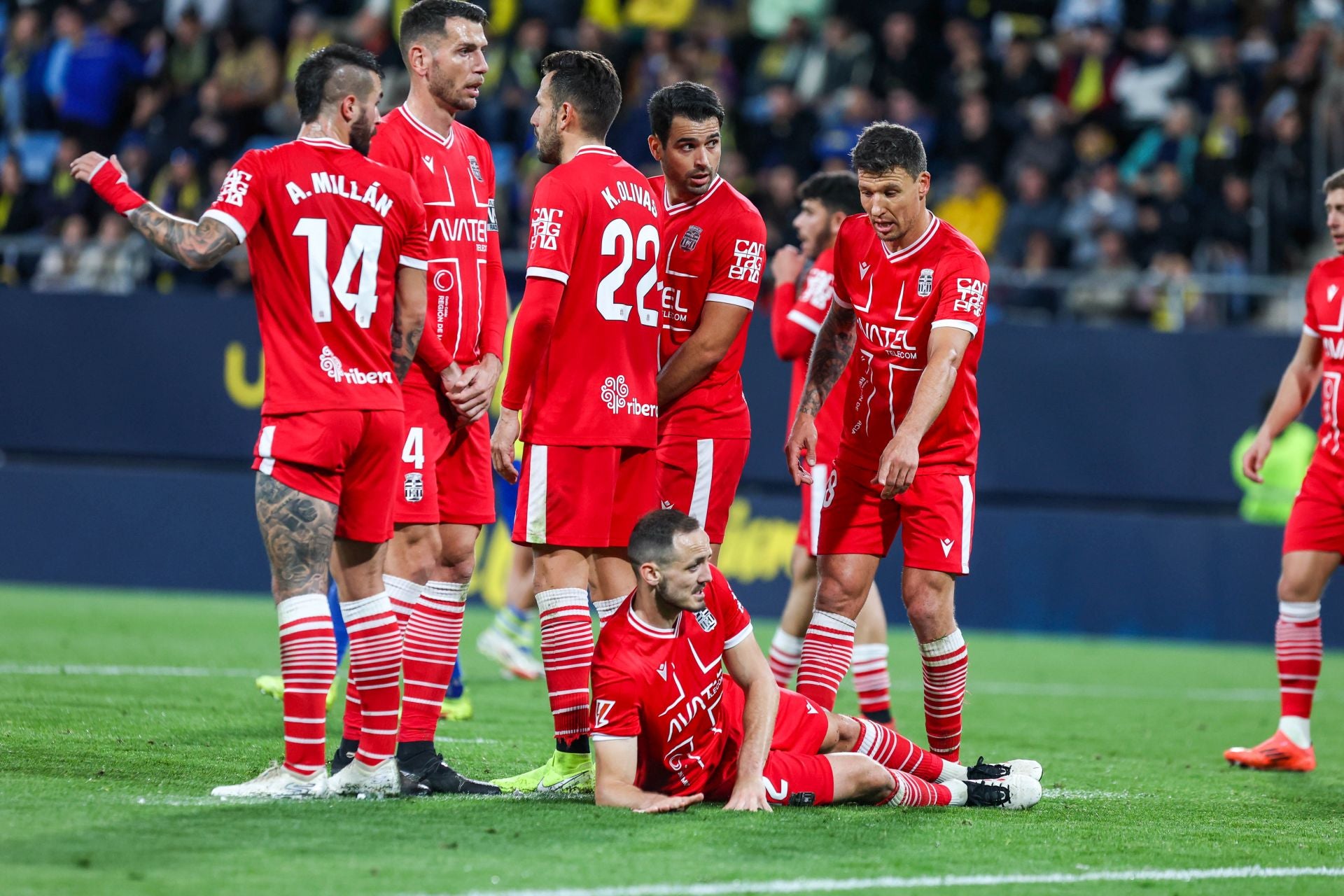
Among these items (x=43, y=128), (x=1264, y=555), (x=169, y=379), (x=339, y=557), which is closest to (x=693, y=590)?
(x=339, y=557)

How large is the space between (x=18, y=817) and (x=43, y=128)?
51.6 ft

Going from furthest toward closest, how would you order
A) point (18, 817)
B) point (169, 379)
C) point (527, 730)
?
point (169, 379)
point (527, 730)
point (18, 817)

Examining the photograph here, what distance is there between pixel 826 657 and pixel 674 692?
1198 mm

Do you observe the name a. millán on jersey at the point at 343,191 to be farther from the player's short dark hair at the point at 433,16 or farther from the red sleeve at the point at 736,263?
the red sleeve at the point at 736,263

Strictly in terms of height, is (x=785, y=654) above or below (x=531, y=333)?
below

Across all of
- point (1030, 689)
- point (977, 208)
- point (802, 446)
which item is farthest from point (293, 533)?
point (977, 208)

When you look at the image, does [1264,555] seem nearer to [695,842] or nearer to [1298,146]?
[1298,146]

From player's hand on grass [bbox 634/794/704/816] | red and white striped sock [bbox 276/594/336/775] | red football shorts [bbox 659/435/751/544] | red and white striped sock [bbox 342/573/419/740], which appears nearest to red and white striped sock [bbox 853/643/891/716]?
red football shorts [bbox 659/435/751/544]

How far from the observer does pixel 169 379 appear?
52.1 ft

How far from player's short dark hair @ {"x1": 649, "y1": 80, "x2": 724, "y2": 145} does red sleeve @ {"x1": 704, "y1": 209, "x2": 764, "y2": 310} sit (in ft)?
1.38

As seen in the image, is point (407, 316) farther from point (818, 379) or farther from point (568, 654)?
point (818, 379)

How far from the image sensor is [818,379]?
731 centimetres

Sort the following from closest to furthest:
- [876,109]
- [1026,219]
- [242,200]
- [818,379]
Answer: [242,200] → [818,379] → [1026,219] → [876,109]

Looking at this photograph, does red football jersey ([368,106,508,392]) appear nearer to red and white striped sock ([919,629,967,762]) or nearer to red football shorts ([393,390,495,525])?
red football shorts ([393,390,495,525])
